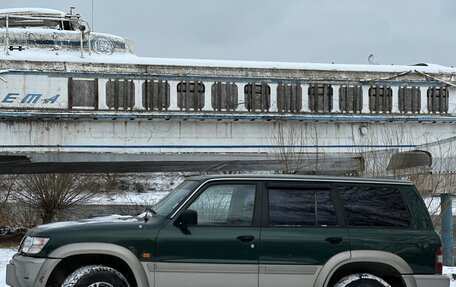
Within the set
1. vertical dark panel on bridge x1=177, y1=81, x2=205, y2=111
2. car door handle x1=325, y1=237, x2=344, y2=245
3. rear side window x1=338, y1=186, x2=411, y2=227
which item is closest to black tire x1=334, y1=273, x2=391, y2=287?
car door handle x1=325, y1=237, x2=344, y2=245

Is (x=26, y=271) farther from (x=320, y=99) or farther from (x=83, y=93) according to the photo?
(x=320, y=99)

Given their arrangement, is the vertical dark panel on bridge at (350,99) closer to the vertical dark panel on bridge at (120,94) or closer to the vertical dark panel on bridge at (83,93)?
the vertical dark panel on bridge at (120,94)

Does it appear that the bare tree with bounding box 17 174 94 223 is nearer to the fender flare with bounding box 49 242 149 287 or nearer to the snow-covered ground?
the snow-covered ground

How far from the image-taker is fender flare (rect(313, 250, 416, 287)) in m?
6.53

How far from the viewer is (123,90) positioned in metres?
16.5

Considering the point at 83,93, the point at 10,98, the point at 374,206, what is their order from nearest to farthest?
the point at 374,206 → the point at 10,98 → the point at 83,93

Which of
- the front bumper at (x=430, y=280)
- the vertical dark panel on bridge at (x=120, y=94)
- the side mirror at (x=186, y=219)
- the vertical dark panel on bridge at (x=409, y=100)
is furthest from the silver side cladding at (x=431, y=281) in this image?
the vertical dark panel on bridge at (x=409, y=100)

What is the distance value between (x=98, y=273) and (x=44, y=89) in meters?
10.7

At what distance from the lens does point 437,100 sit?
18.7 m

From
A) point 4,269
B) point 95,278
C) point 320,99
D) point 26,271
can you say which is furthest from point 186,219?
point 320,99

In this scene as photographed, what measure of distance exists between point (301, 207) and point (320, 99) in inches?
447

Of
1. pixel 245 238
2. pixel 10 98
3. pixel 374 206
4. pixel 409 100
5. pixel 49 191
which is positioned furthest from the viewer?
pixel 49 191

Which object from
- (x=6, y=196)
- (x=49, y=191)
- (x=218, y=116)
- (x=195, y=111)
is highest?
(x=195, y=111)

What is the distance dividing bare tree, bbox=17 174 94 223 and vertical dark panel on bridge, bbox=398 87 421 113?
11050 mm
